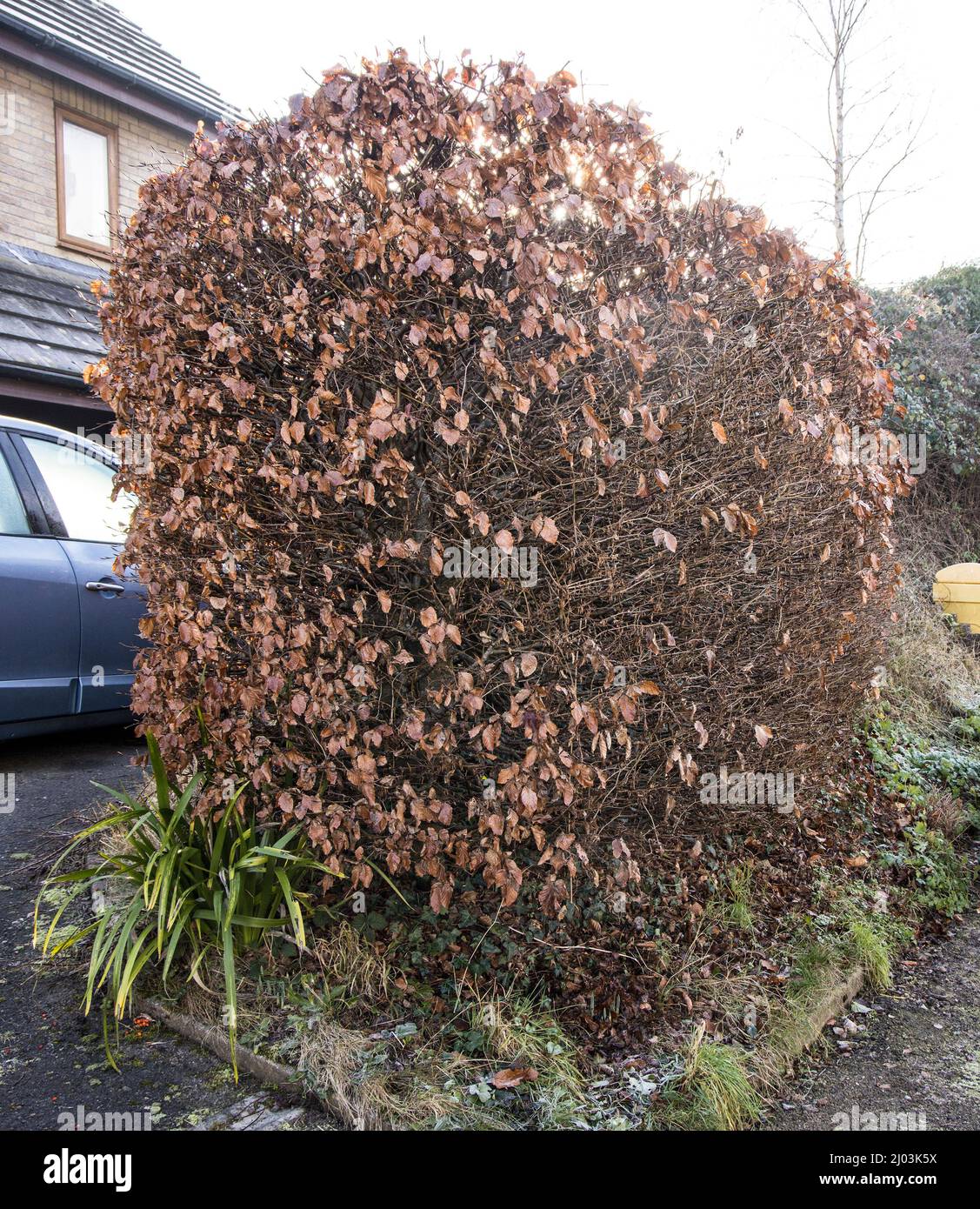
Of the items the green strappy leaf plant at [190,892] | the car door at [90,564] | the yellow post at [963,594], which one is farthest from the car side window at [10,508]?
the yellow post at [963,594]

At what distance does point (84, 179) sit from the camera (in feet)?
36.6

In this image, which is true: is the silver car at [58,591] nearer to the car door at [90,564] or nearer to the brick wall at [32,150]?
the car door at [90,564]

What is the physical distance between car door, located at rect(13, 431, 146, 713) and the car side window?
126mm

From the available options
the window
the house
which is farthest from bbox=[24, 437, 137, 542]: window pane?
the window

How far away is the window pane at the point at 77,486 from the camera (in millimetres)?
5020

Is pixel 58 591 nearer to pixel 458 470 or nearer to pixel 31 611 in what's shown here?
pixel 31 611

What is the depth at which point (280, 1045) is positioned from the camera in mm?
2746

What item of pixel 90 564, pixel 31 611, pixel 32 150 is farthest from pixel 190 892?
pixel 32 150

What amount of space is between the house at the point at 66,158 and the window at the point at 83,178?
0.04ft

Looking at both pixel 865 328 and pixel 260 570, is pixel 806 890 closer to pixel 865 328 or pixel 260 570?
pixel 865 328

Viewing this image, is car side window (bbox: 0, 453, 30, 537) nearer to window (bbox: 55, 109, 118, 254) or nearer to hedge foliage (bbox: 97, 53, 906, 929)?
hedge foliage (bbox: 97, 53, 906, 929)

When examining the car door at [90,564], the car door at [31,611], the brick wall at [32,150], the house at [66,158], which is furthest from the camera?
the brick wall at [32,150]

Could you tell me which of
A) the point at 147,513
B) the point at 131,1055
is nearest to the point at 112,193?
the point at 147,513

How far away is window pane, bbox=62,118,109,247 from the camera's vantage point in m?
11.0
